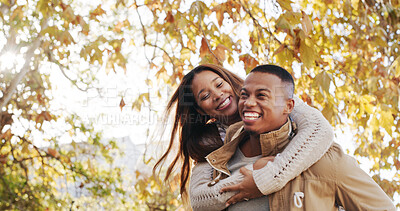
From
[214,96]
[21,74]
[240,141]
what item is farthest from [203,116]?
[21,74]

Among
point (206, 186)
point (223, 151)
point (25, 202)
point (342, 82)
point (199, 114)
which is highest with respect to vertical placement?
point (342, 82)

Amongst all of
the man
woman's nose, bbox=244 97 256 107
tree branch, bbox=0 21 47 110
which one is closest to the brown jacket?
the man

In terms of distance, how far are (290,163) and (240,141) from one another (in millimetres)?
300

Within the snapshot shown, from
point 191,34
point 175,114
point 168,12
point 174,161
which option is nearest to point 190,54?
point 168,12

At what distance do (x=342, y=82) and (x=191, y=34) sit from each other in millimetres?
1346

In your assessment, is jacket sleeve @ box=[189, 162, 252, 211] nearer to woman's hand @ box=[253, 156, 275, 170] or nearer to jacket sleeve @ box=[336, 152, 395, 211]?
woman's hand @ box=[253, 156, 275, 170]

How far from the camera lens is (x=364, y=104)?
117 inches

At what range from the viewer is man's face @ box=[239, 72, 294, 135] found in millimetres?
1489

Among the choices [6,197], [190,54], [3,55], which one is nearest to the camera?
[190,54]

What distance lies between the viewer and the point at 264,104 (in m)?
1.48

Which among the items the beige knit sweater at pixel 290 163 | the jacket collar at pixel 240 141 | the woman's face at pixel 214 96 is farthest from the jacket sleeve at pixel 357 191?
the woman's face at pixel 214 96

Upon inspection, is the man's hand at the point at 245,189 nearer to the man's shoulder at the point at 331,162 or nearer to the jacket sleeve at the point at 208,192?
the jacket sleeve at the point at 208,192

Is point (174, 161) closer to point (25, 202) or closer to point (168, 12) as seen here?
point (168, 12)

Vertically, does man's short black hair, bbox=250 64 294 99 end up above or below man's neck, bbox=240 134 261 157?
above
